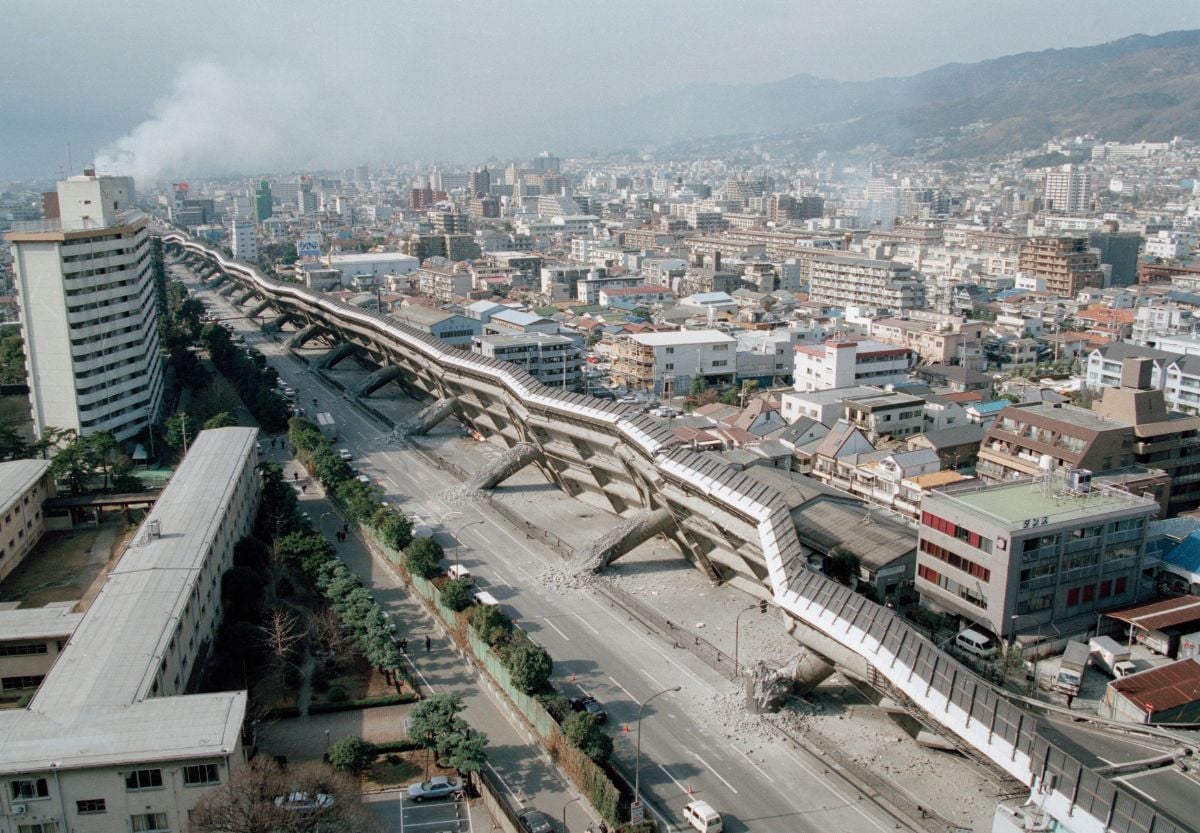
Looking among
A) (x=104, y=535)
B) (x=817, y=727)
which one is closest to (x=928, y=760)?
(x=817, y=727)

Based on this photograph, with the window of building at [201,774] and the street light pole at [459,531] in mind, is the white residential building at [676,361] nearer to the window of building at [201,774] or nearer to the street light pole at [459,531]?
the street light pole at [459,531]

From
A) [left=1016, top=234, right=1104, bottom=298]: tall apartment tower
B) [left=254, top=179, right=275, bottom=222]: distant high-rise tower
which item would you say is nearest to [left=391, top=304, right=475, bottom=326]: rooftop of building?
[left=1016, top=234, right=1104, bottom=298]: tall apartment tower

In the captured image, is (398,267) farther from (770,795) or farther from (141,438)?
(770,795)

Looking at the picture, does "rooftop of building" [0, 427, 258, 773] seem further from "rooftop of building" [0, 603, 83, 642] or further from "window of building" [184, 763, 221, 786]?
"rooftop of building" [0, 603, 83, 642]

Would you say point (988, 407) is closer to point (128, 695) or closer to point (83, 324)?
point (128, 695)

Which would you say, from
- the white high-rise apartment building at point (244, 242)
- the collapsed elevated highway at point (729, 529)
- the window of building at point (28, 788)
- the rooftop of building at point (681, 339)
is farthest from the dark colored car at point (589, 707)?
the white high-rise apartment building at point (244, 242)

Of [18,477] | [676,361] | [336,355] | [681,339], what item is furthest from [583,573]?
[336,355]
